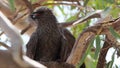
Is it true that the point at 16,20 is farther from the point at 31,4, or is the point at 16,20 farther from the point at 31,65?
the point at 31,65

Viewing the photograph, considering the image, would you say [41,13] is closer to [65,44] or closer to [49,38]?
[49,38]

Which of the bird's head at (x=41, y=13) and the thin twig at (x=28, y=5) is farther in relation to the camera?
the bird's head at (x=41, y=13)

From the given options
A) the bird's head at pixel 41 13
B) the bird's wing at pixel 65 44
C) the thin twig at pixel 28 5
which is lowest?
the bird's wing at pixel 65 44

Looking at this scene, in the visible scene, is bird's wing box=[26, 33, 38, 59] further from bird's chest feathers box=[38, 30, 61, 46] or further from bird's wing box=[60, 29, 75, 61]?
bird's wing box=[60, 29, 75, 61]

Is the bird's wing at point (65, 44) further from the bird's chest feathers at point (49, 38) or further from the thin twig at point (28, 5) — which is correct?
the thin twig at point (28, 5)

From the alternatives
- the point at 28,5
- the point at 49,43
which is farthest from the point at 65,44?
the point at 28,5

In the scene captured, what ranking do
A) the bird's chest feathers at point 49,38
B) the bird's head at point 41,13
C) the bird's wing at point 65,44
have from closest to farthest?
the bird's wing at point 65,44 < the bird's chest feathers at point 49,38 < the bird's head at point 41,13

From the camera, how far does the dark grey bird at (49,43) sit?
161 centimetres

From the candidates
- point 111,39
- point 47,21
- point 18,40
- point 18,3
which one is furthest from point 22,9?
point 18,40

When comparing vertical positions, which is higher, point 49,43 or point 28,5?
point 28,5

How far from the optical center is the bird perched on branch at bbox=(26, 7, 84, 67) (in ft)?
5.29

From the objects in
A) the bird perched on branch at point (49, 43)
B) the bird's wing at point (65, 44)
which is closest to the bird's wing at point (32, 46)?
the bird perched on branch at point (49, 43)

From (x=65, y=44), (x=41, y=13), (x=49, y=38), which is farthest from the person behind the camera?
(x=41, y=13)

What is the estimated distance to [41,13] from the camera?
192 centimetres
